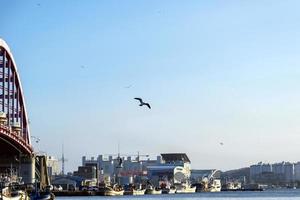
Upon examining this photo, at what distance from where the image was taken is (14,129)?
114 m

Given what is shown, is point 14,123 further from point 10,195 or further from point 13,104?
point 10,195

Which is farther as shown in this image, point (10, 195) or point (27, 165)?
point (27, 165)

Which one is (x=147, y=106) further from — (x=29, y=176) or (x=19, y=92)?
A: (x=19, y=92)

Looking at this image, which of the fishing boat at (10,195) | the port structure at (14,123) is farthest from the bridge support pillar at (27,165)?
the fishing boat at (10,195)

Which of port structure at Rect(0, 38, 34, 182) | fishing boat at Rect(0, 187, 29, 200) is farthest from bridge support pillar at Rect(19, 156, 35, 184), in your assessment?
fishing boat at Rect(0, 187, 29, 200)

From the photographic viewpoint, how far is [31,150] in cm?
11225

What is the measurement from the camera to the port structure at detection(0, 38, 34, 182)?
105738 millimetres

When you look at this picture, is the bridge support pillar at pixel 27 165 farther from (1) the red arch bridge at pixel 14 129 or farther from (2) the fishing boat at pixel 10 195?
(2) the fishing boat at pixel 10 195

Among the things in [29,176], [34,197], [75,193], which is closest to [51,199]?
[34,197]

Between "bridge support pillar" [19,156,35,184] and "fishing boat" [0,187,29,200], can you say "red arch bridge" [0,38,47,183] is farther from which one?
"fishing boat" [0,187,29,200]

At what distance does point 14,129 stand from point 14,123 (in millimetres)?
4031

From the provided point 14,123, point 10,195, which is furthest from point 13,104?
point 10,195

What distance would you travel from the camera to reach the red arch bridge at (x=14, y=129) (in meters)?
106

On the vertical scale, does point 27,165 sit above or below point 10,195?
above
